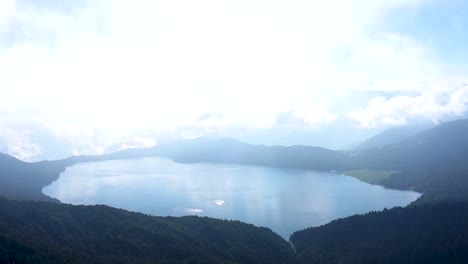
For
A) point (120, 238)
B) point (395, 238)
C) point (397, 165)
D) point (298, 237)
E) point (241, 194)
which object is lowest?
point (298, 237)

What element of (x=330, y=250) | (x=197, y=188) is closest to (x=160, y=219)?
(x=330, y=250)

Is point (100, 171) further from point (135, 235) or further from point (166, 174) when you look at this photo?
point (135, 235)

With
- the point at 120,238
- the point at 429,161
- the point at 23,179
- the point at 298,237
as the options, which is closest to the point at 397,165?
the point at 429,161

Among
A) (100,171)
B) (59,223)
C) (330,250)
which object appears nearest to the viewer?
(59,223)

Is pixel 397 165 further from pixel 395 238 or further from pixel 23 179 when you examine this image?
pixel 23 179

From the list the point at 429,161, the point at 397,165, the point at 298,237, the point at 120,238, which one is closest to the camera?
the point at 120,238

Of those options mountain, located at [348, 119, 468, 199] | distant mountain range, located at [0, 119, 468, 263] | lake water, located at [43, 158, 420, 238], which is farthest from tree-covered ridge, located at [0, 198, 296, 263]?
mountain, located at [348, 119, 468, 199]

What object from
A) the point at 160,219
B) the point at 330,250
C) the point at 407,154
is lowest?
the point at 330,250
